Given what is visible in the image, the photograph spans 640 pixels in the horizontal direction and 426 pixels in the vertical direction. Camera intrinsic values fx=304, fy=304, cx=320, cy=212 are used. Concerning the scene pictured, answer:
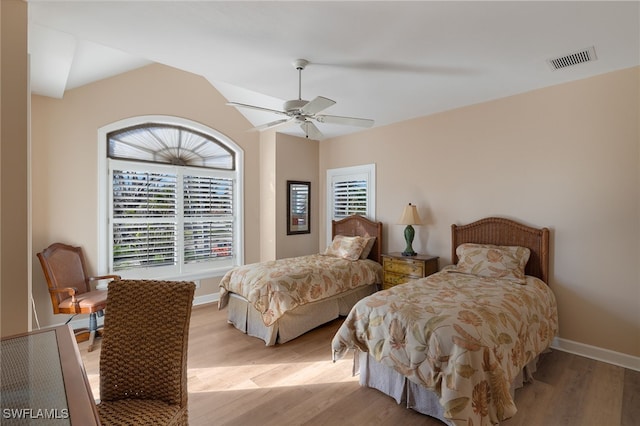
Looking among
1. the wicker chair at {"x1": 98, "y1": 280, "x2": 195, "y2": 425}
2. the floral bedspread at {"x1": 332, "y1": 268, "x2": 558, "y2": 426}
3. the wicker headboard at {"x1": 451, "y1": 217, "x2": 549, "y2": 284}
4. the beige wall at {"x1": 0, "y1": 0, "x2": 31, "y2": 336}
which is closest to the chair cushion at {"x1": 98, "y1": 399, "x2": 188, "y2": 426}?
the wicker chair at {"x1": 98, "y1": 280, "x2": 195, "y2": 425}

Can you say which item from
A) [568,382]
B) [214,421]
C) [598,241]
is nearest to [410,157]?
[598,241]

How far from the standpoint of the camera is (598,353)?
2.94 metres

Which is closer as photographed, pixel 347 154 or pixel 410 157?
pixel 410 157

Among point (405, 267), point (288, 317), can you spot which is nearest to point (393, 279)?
point (405, 267)

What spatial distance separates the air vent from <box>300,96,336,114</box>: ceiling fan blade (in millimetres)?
2012

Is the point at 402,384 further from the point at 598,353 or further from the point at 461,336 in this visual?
the point at 598,353

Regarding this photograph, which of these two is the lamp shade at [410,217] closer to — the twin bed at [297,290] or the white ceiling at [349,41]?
the twin bed at [297,290]

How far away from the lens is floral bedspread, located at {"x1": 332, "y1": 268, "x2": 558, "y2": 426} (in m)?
1.81

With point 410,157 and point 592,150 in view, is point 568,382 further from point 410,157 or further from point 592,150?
point 410,157

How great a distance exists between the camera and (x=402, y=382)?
7.43 feet

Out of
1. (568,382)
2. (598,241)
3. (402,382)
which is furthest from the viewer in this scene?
(598,241)

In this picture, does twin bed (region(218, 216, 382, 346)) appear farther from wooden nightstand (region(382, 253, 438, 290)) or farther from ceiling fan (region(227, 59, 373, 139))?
ceiling fan (region(227, 59, 373, 139))

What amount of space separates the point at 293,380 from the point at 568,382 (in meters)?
2.30

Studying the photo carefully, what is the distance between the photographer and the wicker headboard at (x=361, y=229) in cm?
474
